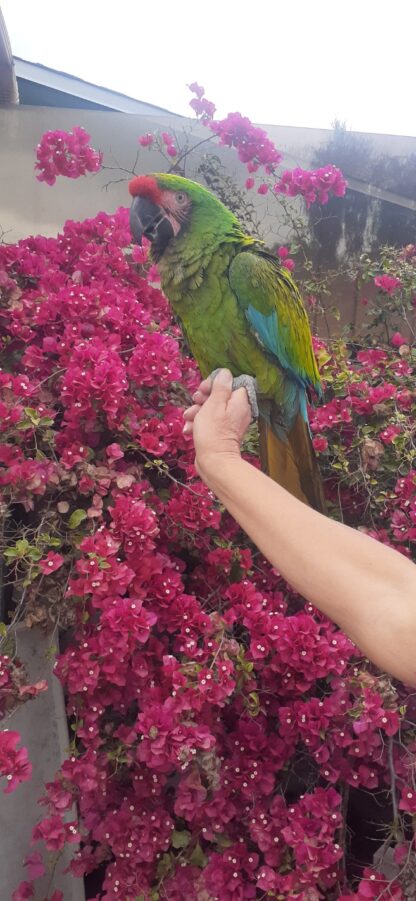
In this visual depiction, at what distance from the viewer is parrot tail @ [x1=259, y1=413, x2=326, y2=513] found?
3.05 feet

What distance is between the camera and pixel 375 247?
2.07 meters

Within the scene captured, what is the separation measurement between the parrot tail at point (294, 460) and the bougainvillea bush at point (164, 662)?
17 cm

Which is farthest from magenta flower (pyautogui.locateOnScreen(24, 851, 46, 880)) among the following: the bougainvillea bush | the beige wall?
the beige wall

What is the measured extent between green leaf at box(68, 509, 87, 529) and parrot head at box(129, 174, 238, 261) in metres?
0.50

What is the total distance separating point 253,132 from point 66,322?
86 cm

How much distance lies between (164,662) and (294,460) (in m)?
0.41

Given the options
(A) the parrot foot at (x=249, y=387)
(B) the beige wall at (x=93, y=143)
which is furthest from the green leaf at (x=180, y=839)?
(B) the beige wall at (x=93, y=143)

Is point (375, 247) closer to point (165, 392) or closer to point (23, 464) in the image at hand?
point (165, 392)

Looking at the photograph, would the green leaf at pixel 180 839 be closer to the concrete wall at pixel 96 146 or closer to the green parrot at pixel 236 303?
the green parrot at pixel 236 303

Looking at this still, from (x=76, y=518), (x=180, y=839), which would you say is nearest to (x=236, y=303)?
(x=76, y=518)

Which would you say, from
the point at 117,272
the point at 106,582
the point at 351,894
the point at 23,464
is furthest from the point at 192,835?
the point at 117,272

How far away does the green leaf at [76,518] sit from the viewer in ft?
3.17

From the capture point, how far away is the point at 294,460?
94 cm

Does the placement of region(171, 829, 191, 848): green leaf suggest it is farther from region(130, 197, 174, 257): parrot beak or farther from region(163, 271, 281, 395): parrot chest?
region(130, 197, 174, 257): parrot beak
